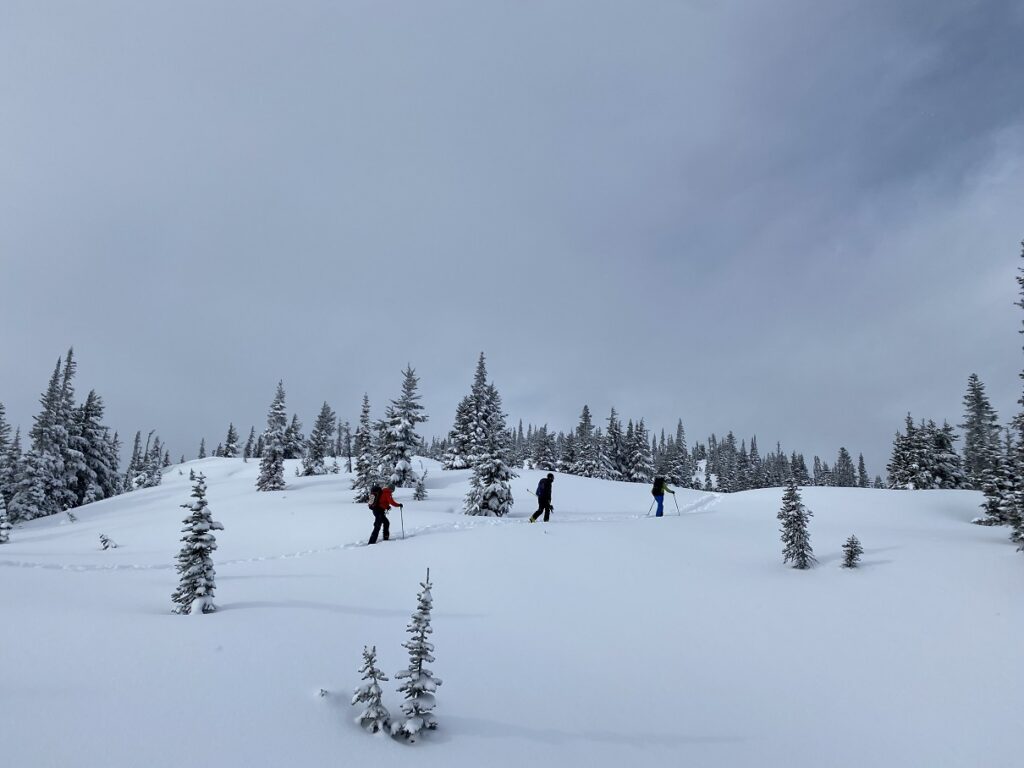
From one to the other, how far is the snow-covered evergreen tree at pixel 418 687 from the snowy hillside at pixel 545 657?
0.59 ft

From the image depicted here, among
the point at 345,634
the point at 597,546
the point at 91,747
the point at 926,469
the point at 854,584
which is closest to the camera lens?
the point at 91,747

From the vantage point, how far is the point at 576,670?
7340 millimetres

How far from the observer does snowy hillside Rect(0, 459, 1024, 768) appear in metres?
4.77

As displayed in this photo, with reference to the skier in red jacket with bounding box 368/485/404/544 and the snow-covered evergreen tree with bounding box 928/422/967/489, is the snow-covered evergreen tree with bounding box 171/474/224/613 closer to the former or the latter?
the skier in red jacket with bounding box 368/485/404/544

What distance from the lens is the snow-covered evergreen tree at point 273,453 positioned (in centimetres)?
4125

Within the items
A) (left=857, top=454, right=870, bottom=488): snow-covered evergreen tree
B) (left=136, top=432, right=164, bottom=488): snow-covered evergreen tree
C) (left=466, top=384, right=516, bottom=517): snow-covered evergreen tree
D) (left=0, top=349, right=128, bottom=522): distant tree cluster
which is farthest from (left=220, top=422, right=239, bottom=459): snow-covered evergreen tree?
(left=857, top=454, right=870, bottom=488): snow-covered evergreen tree

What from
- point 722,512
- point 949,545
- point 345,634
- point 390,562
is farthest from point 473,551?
point 722,512

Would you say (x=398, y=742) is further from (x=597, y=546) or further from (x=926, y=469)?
(x=926, y=469)

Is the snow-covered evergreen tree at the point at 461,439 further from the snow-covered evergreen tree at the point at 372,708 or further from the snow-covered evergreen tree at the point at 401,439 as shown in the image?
the snow-covered evergreen tree at the point at 372,708

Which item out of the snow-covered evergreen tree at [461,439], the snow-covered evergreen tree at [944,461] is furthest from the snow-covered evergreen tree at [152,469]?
the snow-covered evergreen tree at [944,461]

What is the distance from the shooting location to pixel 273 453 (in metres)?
42.5

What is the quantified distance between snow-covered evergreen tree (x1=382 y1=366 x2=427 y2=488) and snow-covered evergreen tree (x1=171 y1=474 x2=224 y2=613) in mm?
25360

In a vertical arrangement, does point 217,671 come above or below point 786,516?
below

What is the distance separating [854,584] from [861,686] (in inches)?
168
